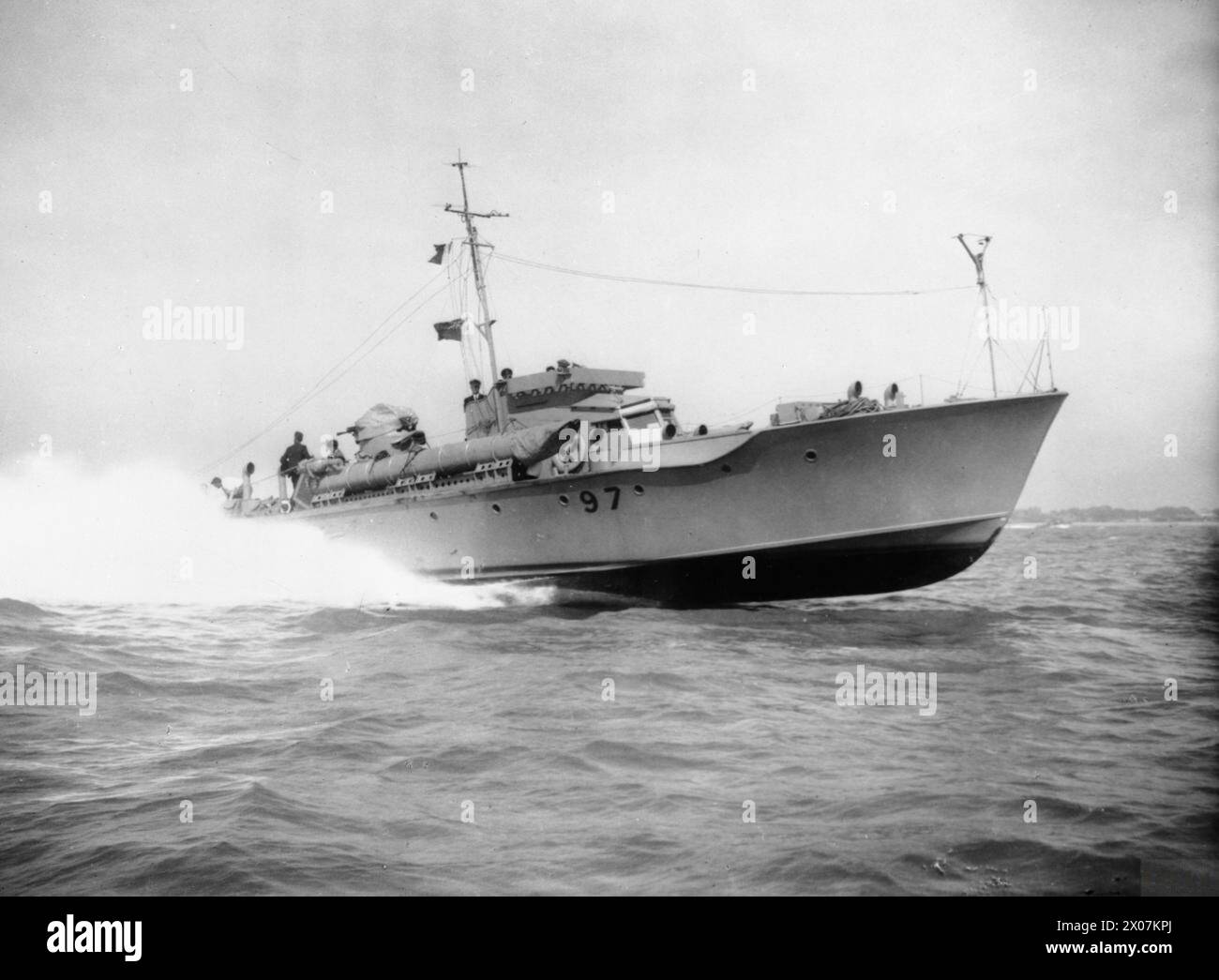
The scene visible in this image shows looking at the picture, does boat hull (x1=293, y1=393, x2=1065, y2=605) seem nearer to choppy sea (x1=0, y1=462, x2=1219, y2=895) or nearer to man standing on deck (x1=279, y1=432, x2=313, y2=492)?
choppy sea (x1=0, y1=462, x2=1219, y2=895)

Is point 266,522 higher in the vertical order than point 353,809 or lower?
higher

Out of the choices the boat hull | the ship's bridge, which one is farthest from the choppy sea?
the ship's bridge

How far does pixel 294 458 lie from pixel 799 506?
12963 mm

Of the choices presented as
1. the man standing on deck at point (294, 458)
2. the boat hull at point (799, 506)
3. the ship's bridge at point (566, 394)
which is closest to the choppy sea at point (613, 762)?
the boat hull at point (799, 506)

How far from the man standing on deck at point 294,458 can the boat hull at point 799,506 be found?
7.71m

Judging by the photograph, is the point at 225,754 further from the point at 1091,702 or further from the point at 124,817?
the point at 1091,702

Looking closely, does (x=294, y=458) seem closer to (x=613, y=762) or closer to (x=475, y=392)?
(x=475, y=392)

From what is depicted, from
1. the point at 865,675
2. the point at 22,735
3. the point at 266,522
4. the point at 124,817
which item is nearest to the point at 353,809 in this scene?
the point at 124,817

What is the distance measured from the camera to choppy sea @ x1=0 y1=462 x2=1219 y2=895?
4203 millimetres

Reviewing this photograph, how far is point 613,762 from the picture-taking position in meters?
5.79

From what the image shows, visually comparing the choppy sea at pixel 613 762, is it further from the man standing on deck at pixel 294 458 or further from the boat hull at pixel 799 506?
the man standing on deck at pixel 294 458

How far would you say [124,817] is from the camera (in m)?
4.71
